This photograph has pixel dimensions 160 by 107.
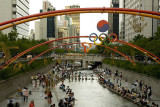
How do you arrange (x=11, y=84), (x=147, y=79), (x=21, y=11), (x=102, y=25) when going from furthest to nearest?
(x=21, y=11)
(x=147, y=79)
(x=102, y=25)
(x=11, y=84)

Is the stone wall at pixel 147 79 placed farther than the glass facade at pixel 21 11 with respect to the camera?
No

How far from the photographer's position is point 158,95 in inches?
998

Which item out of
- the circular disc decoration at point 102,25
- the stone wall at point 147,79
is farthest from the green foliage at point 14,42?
the stone wall at point 147,79

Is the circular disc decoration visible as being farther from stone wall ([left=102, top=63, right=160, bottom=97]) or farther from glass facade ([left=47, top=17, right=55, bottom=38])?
glass facade ([left=47, top=17, right=55, bottom=38])

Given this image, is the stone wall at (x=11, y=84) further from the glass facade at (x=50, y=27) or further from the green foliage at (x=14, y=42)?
the glass facade at (x=50, y=27)

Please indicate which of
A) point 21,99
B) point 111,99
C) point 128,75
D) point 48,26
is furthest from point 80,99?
point 48,26

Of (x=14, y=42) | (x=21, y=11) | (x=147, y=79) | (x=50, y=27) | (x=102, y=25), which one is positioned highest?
(x=50, y=27)

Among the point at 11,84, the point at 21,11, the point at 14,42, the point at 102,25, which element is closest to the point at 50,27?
the point at 21,11

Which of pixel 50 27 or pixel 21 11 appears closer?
pixel 21 11

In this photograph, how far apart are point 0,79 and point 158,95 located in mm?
17688

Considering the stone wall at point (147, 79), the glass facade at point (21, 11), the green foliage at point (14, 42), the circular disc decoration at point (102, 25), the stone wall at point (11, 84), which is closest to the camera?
the stone wall at point (11, 84)

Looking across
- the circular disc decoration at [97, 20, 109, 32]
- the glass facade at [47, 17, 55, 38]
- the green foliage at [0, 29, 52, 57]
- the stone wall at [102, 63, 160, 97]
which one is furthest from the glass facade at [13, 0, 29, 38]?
the glass facade at [47, 17, 55, 38]

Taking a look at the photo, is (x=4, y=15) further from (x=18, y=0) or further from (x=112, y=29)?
(x=112, y=29)

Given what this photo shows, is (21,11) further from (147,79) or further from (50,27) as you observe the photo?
(50,27)
